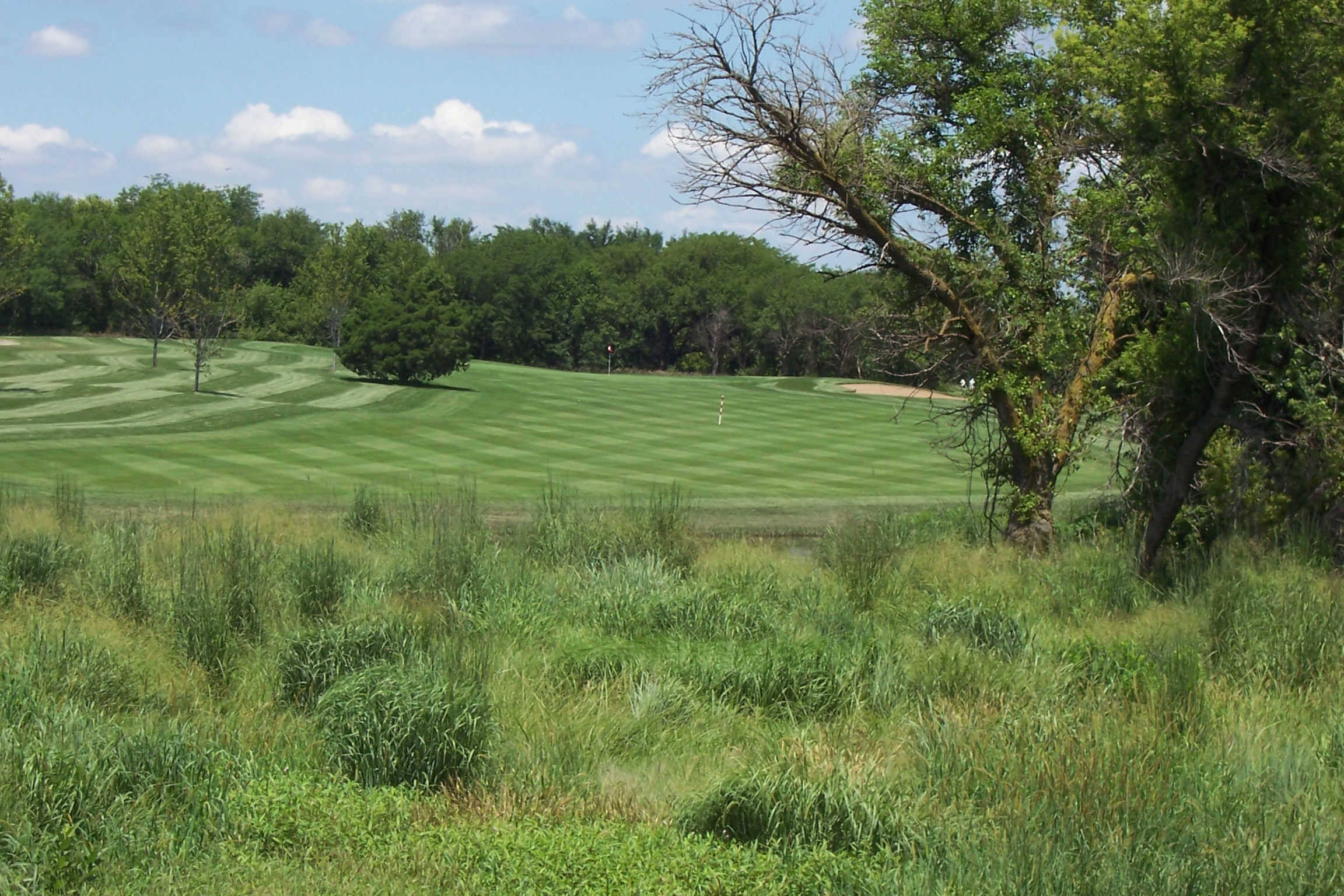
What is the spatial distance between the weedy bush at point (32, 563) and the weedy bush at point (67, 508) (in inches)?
66.6

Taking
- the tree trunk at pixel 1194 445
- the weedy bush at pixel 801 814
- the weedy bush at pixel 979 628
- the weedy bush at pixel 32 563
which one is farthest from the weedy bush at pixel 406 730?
the tree trunk at pixel 1194 445

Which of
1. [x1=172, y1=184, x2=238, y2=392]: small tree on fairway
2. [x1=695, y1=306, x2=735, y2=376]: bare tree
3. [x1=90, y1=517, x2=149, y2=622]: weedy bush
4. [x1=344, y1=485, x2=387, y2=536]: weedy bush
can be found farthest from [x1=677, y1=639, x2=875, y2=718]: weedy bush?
[x1=695, y1=306, x2=735, y2=376]: bare tree

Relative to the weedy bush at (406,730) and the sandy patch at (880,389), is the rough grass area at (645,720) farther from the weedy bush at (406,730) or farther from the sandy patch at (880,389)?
the sandy patch at (880,389)

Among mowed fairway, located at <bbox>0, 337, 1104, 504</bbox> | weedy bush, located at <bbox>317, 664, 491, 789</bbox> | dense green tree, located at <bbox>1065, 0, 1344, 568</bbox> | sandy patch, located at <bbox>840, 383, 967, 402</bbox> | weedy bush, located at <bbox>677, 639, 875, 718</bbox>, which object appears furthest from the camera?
sandy patch, located at <bbox>840, 383, 967, 402</bbox>

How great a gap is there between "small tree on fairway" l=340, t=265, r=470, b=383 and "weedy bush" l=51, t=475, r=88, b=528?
31.6m

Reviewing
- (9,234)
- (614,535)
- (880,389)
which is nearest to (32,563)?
(614,535)

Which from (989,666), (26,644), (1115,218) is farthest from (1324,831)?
(1115,218)

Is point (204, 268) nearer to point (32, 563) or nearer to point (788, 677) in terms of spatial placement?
point (32, 563)

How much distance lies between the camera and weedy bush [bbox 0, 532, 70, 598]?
1042 centimetres

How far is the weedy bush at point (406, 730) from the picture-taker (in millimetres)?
6664

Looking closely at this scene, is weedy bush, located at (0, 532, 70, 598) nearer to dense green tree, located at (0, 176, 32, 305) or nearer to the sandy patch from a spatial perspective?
dense green tree, located at (0, 176, 32, 305)

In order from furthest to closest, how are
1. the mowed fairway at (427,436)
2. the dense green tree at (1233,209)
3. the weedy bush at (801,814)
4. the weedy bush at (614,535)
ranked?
1. the mowed fairway at (427,436)
2. the weedy bush at (614,535)
3. the dense green tree at (1233,209)
4. the weedy bush at (801,814)

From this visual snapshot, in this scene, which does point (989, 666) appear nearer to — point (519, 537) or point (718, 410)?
point (519, 537)

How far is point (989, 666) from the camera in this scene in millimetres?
8414
